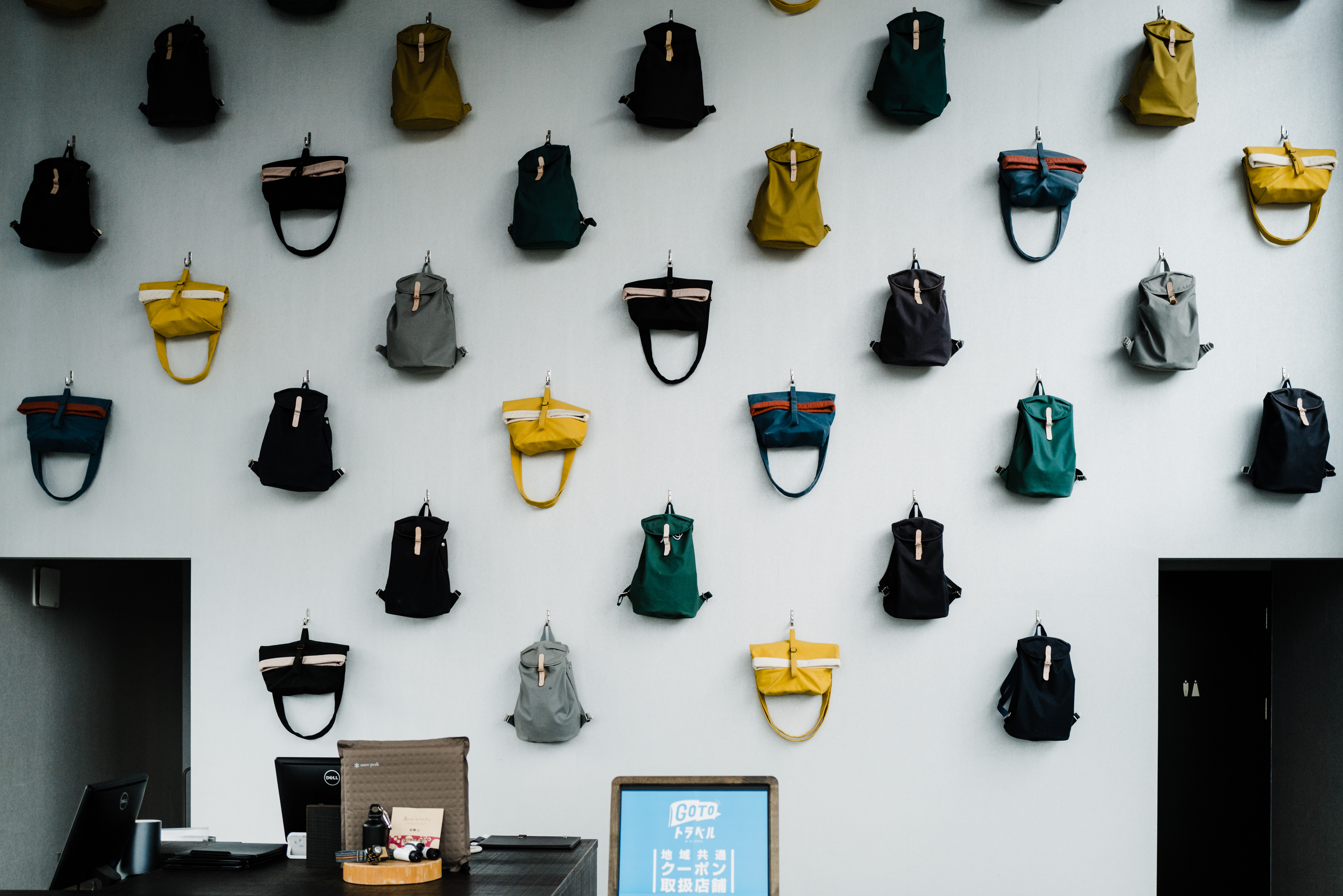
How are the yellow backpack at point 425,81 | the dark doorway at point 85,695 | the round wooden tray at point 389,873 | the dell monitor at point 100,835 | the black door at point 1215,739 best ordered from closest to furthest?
the round wooden tray at point 389,873, the dell monitor at point 100,835, the yellow backpack at point 425,81, the dark doorway at point 85,695, the black door at point 1215,739

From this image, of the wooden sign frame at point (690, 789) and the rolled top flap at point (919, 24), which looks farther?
the rolled top flap at point (919, 24)

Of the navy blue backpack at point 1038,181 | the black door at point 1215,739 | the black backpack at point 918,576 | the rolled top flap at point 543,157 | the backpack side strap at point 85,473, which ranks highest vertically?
the rolled top flap at point 543,157

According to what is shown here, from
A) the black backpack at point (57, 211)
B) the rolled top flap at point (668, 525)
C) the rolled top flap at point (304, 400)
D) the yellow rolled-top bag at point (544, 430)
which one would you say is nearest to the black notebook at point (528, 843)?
the rolled top flap at point (668, 525)

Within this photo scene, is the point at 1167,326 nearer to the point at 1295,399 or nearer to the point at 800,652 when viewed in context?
the point at 1295,399

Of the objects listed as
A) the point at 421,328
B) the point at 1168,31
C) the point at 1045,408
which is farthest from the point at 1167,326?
the point at 421,328

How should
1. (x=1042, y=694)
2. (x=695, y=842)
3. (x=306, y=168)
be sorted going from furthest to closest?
1. (x=306, y=168)
2. (x=1042, y=694)
3. (x=695, y=842)

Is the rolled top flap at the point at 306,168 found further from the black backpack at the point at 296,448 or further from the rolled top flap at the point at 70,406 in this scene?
the rolled top flap at the point at 70,406

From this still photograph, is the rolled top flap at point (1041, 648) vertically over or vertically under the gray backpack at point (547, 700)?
over

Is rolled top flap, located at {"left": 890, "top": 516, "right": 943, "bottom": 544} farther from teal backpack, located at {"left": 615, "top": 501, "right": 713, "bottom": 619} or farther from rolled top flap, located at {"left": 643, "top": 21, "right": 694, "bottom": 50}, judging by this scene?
rolled top flap, located at {"left": 643, "top": 21, "right": 694, "bottom": 50}

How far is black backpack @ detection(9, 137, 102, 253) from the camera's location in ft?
14.2

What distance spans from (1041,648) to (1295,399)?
59.8 inches

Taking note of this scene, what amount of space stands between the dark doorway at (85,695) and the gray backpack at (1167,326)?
480 cm

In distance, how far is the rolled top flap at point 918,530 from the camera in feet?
13.4

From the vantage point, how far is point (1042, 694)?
13.1 ft
